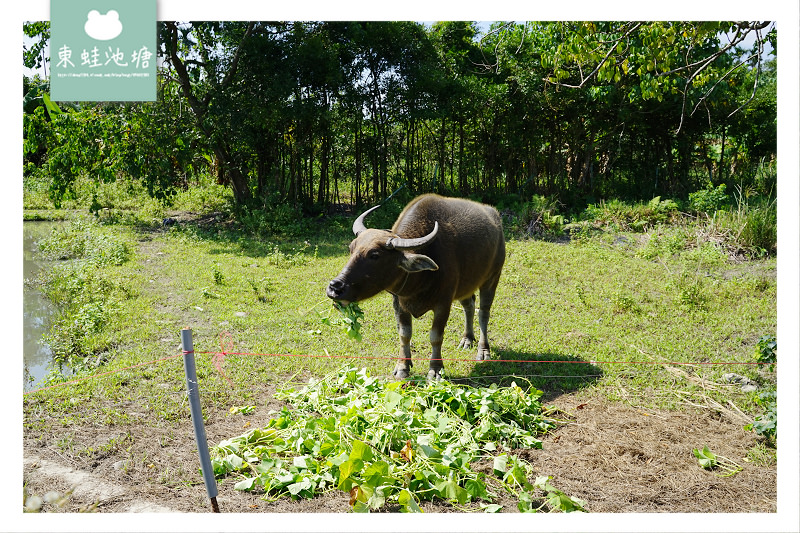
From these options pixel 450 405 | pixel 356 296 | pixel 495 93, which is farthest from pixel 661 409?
pixel 495 93

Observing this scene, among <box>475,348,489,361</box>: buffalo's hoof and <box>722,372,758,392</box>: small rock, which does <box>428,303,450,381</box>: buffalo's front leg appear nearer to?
<box>475,348,489,361</box>: buffalo's hoof

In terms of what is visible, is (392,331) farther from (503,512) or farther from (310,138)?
(310,138)

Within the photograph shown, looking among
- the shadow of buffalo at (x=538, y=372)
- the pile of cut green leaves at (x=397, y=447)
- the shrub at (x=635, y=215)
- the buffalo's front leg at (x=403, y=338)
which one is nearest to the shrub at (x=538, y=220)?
the shrub at (x=635, y=215)

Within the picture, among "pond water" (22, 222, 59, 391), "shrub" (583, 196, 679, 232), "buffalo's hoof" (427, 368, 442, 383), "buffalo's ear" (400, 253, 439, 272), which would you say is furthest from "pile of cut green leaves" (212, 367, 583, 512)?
"shrub" (583, 196, 679, 232)

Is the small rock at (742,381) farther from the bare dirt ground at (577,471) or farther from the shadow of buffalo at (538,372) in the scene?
the shadow of buffalo at (538,372)

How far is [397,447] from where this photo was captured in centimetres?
358

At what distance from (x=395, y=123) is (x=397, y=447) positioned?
9440mm

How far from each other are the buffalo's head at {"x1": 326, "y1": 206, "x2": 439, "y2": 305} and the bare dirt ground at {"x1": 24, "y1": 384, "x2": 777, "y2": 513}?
1.04 meters

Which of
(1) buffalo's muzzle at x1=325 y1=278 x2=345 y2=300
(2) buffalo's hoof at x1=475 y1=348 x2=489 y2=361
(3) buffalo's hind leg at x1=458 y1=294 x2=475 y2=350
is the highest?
(1) buffalo's muzzle at x1=325 y1=278 x2=345 y2=300

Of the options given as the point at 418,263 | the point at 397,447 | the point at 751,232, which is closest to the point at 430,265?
the point at 418,263
